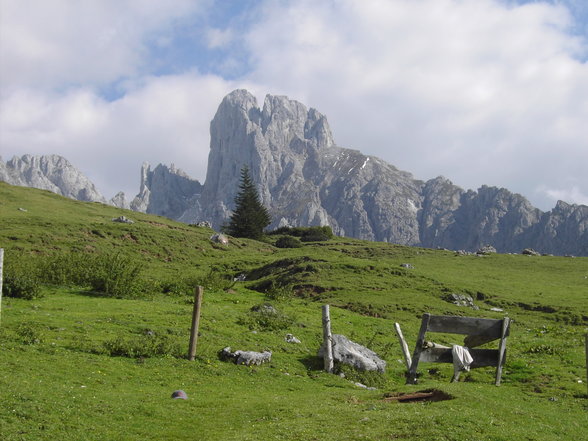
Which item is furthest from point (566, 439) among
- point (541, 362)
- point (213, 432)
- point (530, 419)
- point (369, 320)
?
point (369, 320)

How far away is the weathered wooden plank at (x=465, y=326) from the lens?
2297 cm

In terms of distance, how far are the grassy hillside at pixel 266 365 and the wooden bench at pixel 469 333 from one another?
1272 mm

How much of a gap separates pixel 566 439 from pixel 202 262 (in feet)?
191

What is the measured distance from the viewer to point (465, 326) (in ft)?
75.7

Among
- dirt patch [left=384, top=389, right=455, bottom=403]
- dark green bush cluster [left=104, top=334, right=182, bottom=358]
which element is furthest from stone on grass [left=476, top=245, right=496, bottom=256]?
dirt patch [left=384, top=389, right=455, bottom=403]

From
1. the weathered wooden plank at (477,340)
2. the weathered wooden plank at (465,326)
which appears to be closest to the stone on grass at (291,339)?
the weathered wooden plank at (465,326)

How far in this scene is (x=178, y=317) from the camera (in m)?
32.1

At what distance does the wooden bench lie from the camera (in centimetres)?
2283

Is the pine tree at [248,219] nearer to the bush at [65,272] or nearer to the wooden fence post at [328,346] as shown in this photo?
the bush at [65,272]

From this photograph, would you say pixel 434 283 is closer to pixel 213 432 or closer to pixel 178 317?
pixel 178 317

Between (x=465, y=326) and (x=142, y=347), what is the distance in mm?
14588

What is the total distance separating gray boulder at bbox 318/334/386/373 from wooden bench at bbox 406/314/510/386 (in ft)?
14.8

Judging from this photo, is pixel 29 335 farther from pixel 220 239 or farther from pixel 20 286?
pixel 220 239

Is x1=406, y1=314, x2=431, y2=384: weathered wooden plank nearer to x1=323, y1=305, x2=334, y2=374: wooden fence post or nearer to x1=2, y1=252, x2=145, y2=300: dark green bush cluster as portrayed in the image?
x1=323, y1=305, x2=334, y2=374: wooden fence post
